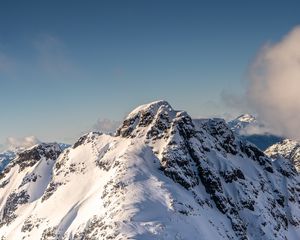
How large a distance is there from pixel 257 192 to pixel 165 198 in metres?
58.1

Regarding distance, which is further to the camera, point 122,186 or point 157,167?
point 157,167

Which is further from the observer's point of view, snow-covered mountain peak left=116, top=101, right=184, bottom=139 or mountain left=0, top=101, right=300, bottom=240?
snow-covered mountain peak left=116, top=101, right=184, bottom=139

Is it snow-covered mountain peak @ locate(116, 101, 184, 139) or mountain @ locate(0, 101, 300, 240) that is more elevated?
snow-covered mountain peak @ locate(116, 101, 184, 139)

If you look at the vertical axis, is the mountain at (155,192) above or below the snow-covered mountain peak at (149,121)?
below

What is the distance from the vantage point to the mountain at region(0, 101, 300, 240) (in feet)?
417

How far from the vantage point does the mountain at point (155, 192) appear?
127 meters

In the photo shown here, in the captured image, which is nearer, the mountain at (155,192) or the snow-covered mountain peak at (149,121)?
the mountain at (155,192)

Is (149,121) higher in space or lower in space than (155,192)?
higher

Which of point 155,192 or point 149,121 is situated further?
point 149,121

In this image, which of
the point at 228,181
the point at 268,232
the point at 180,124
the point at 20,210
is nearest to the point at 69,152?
the point at 20,210

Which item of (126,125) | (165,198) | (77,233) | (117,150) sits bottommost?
(77,233)

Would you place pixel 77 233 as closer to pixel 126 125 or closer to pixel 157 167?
pixel 157 167

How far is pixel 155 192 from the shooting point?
450 feet

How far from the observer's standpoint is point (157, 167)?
154 m
